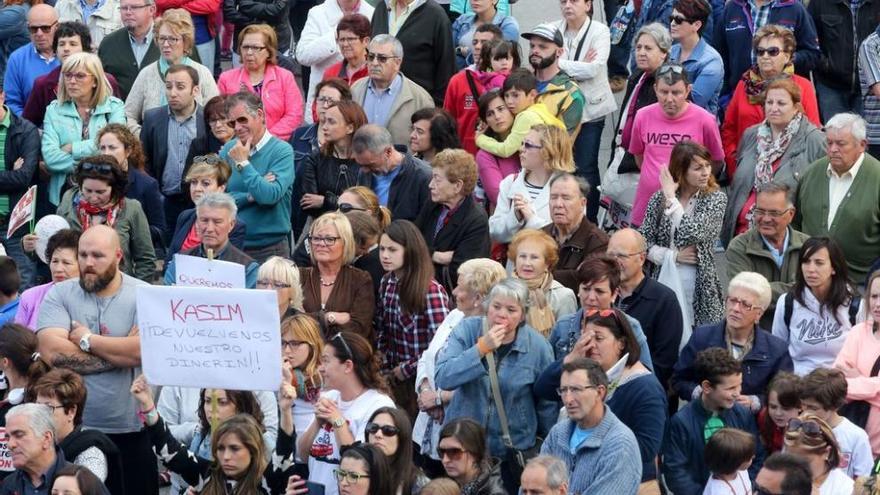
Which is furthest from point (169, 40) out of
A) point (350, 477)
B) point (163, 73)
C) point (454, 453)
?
point (350, 477)

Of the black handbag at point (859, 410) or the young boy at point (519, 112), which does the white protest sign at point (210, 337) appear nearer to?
the black handbag at point (859, 410)

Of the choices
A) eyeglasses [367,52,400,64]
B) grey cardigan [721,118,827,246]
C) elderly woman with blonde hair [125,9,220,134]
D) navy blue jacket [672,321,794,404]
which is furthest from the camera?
elderly woman with blonde hair [125,9,220,134]

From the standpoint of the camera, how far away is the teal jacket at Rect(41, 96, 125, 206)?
547 inches

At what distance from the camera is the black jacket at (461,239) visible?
12.5m

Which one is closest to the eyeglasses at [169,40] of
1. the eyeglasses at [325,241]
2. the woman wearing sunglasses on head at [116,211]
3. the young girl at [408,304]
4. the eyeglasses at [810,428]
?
the woman wearing sunglasses on head at [116,211]

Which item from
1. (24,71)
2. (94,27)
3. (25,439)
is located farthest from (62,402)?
(94,27)

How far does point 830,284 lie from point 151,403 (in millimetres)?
4189

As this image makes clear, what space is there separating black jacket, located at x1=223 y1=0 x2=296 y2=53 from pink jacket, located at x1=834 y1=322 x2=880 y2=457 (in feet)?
23.2

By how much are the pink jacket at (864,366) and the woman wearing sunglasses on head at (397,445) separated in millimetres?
2590

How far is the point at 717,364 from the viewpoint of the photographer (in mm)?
10562

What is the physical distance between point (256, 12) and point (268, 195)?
3.67 metres

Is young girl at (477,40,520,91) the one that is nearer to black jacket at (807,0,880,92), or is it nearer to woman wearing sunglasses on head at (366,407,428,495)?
black jacket at (807,0,880,92)

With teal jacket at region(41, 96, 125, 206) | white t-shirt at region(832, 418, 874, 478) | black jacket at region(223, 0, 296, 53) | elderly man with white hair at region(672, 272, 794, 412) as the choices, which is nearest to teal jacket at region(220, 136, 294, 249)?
teal jacket at region(41, 96, 125, 206)

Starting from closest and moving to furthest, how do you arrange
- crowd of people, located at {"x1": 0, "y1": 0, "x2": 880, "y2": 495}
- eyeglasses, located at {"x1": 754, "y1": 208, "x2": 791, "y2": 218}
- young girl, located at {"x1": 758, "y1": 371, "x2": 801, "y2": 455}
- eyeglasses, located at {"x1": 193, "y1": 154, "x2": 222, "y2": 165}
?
crowd of people, located at {"x1": 0, "y1": 0, "x2": 880, "y2": 495} < young girl, located at {"x1": 758, "y1": 371, "x2": 801, "y2": 455} < eyeglasses, located at {"x1": 754, "y1": 208, "x2": 791, "y2": 218} < eyeglasses, located at {"x1": 193, "y1": 154, "x2": 222, "y2": 165}
